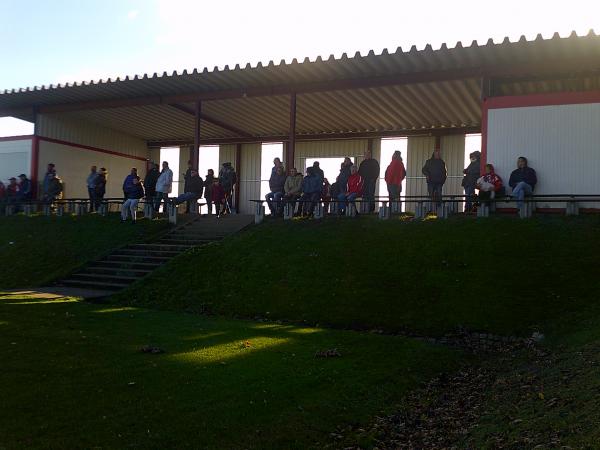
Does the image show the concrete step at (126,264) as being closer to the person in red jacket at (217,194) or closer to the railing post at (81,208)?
the person in red jacket at (217,194)

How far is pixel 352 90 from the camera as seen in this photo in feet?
53.3

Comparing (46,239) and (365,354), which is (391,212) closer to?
(365,354)

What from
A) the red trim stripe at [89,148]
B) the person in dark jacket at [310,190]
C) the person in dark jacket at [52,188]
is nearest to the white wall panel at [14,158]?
the red trim stripe at [89,148]

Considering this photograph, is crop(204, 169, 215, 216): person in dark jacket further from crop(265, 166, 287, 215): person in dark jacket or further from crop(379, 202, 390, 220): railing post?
crop(379, 202, 390, 220): railing post

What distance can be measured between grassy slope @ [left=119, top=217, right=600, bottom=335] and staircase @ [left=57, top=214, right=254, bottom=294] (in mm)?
795

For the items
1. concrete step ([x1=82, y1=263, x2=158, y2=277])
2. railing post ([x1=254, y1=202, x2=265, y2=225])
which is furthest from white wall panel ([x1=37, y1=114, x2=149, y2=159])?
railing post ([x1=254, y1=202, x2=265, y2=225])

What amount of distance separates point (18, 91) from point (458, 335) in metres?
16.9

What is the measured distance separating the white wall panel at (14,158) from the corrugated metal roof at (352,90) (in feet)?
4.92

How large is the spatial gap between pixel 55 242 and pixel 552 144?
1334cm

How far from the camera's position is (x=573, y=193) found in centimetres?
1253

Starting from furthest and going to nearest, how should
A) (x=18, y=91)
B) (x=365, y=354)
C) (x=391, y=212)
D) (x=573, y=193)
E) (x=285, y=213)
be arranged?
(x=18, y=91) < (x=285, y=213) < (x=391, y=212) < (x=573, y=193) < (x=365, y=354)

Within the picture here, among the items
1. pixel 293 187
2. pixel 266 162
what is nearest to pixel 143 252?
pixel 293 187

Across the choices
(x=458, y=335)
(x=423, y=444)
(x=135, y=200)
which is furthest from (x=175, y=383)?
(x=135, y=200)

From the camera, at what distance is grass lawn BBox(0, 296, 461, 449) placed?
4.47 meters
